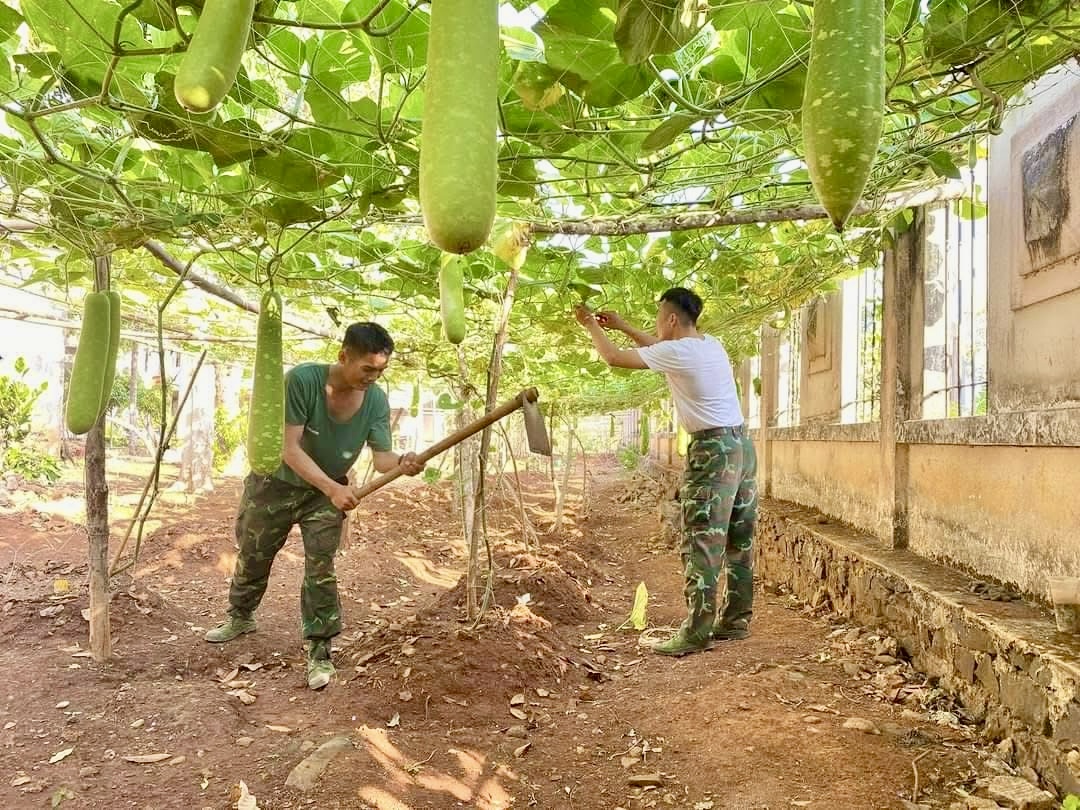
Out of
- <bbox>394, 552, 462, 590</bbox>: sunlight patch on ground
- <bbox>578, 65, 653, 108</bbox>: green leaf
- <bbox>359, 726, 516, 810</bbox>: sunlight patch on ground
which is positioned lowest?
<bbox>394, 552, 462, 590</bbox>: sunlight patch on ground

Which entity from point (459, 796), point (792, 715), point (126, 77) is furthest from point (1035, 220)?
point (126, 77)

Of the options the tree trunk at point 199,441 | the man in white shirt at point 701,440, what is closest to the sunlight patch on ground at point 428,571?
the man in white shirt at point 701,440

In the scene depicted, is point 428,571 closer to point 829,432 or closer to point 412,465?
point 829,432

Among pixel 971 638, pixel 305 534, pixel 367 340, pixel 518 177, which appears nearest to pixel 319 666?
pixel 305 534

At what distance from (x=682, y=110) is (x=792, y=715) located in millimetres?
2093

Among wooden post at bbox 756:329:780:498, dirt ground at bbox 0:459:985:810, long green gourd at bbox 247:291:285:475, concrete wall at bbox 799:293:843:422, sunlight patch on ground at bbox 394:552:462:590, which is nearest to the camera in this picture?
long green gourd at bbox 247:291:285:475

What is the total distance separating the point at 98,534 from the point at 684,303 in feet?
→ 9.08

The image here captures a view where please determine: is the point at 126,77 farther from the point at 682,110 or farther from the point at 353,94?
the point at 682,110

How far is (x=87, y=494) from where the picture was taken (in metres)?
3.48

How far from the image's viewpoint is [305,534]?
12.7 feet

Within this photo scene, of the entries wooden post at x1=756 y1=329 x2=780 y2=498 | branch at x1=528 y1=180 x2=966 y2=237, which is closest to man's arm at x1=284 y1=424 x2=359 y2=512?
branch at x1=528 y1=180 x2=966 y2=237

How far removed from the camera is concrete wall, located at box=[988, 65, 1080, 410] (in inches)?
118

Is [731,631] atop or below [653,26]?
below

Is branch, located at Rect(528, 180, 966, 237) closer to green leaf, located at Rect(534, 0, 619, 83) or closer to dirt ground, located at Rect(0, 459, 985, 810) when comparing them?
green leaf, located at Rect(534, 0, 619, 83)
